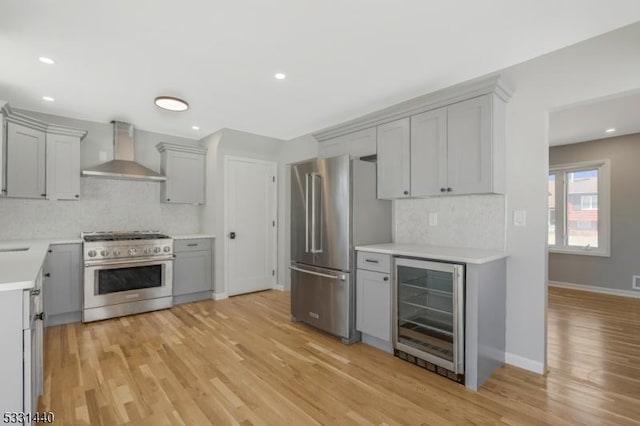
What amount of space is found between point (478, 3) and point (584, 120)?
3342 millimetres

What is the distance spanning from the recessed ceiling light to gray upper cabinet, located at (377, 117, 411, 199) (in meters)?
2.07

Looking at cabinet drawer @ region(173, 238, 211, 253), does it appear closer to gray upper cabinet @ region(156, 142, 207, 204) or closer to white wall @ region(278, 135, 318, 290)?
gray upper cabinet @ region(156, 142, 207, 204)

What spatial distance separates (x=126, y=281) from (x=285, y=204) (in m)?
2.45

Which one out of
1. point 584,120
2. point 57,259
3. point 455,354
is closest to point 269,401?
point 455,354

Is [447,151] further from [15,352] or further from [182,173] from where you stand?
[182,173]

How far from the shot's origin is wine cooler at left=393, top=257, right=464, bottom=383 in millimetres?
2316

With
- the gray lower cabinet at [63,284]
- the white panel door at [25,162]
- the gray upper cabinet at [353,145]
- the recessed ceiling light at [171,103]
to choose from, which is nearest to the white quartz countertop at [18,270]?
the gray lower cabinet at [63,284]

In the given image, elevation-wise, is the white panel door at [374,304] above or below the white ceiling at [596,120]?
below

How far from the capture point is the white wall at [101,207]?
3707 millimetres

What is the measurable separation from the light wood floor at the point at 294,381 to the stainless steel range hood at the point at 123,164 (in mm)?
1833

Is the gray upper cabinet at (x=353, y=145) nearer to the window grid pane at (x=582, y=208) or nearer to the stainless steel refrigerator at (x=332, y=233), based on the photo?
the stainless steel refrigerator at (x=332, y=233)

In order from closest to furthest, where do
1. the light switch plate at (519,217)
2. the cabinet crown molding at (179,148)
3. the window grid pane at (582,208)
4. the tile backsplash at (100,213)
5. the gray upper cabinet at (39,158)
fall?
the light switch plate at (519,217) < the gray upper cabinet at (39,158) < the tile backsplash at (100,213) < the cabinet crown molding at (179,148) < the window grid pane at (582,208)

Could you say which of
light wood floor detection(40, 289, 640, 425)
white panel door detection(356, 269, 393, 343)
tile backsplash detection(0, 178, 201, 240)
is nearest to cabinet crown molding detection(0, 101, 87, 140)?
tile backsplash detection(0, 178, 201, 240)

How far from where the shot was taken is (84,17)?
190 centimetres
